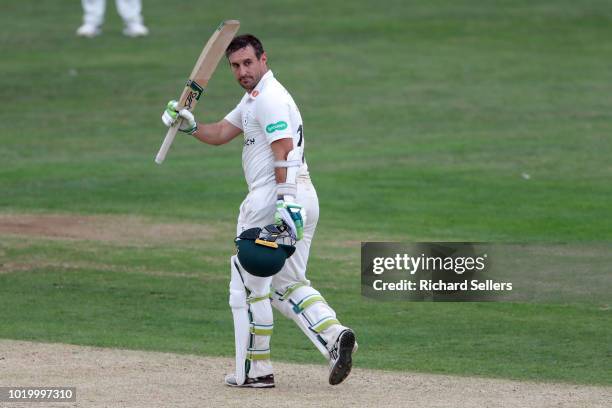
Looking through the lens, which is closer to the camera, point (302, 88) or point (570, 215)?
point (570, 215)

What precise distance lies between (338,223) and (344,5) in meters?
19.5

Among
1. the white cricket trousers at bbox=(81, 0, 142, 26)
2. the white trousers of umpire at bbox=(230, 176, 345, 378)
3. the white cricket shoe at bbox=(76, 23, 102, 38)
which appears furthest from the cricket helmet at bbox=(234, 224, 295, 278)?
the white cricket shoe at bbox=(76, 23, 102, 38)

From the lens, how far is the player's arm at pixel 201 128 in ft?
29.0

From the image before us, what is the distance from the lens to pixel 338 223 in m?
16.2

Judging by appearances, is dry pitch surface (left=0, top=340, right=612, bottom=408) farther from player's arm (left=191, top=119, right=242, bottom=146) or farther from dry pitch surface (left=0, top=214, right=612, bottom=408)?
player's arm (left=191, top=119, right=242, bottom=146)

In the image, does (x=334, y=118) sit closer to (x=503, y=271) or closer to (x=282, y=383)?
(x=503, y=271)

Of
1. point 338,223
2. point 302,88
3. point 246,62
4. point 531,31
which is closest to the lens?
point 246,62

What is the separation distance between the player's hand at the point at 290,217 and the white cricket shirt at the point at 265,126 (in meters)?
0.34

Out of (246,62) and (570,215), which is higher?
(246,62)

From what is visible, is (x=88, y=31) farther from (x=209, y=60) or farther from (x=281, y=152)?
(x=281, y=152)

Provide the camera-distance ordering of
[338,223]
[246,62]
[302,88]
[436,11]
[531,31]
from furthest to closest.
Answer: [436,11]
[531,31]
[302,88]
[338,223]
[246,62]

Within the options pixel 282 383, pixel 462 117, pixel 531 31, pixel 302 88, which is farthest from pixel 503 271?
pixel 531 31

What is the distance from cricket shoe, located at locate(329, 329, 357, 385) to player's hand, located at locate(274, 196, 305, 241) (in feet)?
2.38

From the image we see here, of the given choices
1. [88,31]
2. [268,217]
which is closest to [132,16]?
[88,31]
